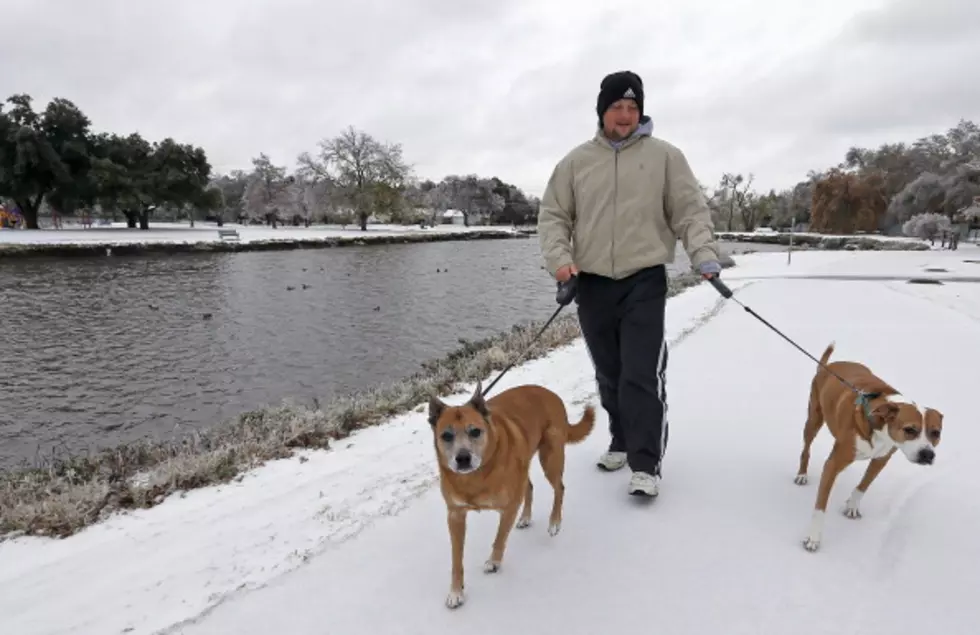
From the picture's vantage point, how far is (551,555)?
9.12 feet

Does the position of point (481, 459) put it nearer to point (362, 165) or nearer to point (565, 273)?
point (565, 273)

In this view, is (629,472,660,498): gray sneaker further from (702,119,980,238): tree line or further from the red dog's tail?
(702,119,980,238): tree line

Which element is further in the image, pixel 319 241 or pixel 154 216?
pixel 154 216

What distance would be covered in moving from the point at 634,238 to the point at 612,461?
5.05 ft

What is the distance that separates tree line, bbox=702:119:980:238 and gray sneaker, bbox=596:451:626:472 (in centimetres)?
4280

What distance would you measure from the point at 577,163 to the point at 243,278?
888 inches

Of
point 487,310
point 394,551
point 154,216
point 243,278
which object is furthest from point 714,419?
point 154,216

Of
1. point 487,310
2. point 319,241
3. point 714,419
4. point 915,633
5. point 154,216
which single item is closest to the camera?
point 915,633

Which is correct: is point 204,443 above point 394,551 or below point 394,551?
below

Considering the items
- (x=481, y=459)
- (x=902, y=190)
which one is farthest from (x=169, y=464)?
(x=902, y=190)

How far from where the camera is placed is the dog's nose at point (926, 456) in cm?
250

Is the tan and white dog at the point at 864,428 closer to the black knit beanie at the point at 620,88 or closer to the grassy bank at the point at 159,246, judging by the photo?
the black knit beanie at the point at 620,88

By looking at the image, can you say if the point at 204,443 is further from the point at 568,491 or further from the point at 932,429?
the point at 932,429

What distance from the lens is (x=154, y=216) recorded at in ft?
283
